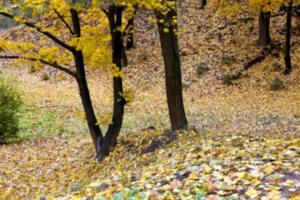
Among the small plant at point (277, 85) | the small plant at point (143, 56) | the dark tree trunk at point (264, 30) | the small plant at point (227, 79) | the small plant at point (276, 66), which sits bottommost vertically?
the small plant at point (277, 85)

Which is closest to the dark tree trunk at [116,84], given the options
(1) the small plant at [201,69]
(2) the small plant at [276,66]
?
(1) the small plant at [201,69]

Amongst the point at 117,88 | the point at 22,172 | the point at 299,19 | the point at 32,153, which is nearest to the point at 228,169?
the point at 117,88

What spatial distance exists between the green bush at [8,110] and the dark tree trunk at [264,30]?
13.1 m

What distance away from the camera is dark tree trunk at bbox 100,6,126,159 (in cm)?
895

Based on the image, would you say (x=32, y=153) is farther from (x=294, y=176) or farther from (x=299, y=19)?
(x=299, y=19)

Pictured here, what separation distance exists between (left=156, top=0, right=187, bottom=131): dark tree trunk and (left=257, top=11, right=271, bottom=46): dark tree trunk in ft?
45.2

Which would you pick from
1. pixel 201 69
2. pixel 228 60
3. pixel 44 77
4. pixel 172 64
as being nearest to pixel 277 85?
pixel 228 60

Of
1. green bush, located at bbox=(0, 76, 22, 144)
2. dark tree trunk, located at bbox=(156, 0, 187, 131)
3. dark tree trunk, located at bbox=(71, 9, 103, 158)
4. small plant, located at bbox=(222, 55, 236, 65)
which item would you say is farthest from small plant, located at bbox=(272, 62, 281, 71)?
dark tree trunk, located at bbox=(71, 9, 103, 158)

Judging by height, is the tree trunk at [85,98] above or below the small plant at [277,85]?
above

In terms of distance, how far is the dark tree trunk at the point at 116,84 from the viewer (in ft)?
29.4

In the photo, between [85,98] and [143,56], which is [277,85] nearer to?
[143,56]

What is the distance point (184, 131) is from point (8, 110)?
6818 mm

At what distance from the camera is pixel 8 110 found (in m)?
13.8

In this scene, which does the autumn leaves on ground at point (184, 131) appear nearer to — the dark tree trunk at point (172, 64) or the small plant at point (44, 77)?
the small plant at point (44, 77)
